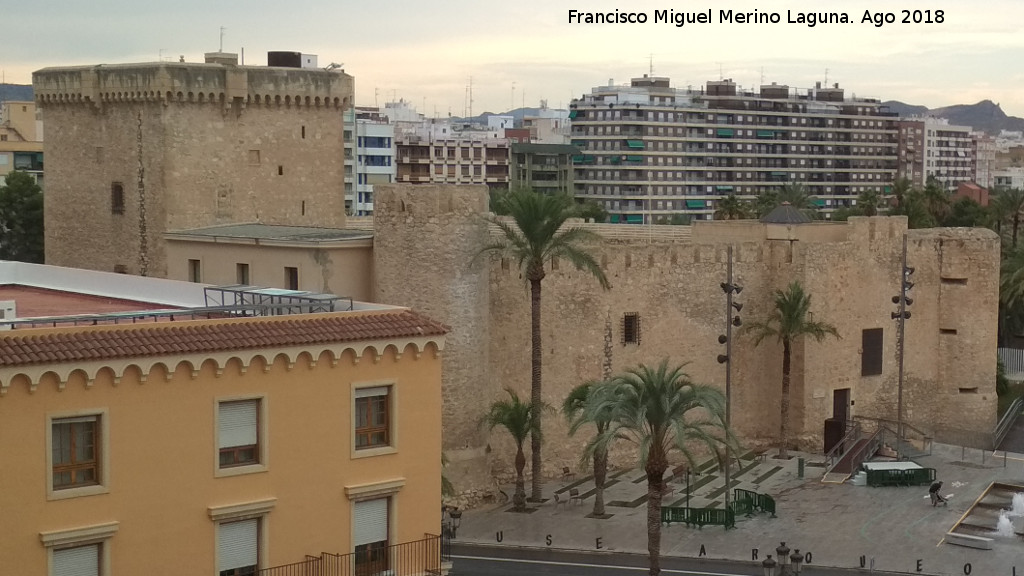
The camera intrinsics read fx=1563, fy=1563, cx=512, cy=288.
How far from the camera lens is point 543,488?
118ft

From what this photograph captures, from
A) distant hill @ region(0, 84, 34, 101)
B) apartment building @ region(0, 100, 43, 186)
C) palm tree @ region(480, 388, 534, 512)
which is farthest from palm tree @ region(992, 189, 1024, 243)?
distant hill @ region(0, 84, 34, 101)

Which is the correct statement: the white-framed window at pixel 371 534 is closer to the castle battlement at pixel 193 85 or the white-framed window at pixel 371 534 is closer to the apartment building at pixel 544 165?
the castle battlement at pixel 193 85

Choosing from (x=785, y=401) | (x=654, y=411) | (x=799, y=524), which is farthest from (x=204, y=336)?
(x=785, y=401)

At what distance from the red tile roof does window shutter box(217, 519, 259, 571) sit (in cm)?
229

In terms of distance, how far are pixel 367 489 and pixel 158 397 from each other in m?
3.30

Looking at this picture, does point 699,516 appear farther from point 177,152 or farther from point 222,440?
point 222,440

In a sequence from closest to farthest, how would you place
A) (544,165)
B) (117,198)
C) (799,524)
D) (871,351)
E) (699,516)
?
(799,524)
(699,516)
(117,198)
(871,351)
(544,165)

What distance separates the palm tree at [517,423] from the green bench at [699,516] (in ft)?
10.5

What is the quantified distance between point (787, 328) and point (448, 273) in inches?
397

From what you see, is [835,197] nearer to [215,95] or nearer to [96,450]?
[215,95]

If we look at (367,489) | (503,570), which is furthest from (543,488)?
(367,489)

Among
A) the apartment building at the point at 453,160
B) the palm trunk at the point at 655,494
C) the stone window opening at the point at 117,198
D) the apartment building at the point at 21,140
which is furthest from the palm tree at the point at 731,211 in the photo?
the apartment building at the point at 453,160

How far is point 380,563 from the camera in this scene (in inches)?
818

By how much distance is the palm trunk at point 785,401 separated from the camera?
38812 millimetres
